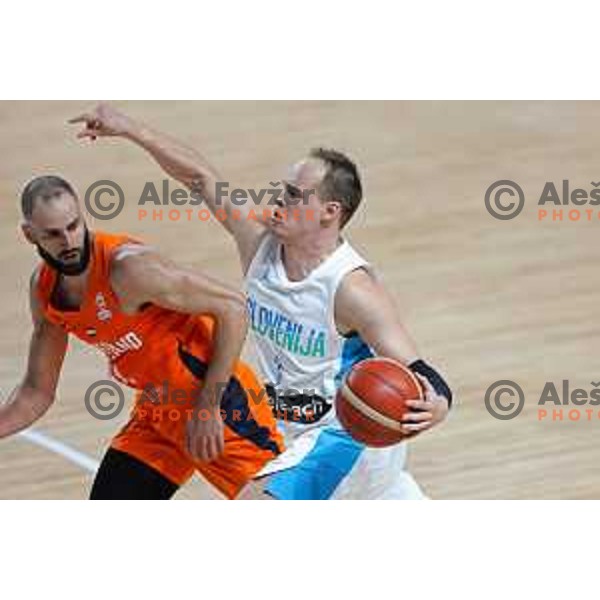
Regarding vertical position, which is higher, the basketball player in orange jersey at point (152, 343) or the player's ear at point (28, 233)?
the player's ear at point (28, 233)

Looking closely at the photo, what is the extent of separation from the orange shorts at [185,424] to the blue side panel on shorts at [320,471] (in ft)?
0.39

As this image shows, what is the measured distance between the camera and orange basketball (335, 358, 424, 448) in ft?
34.1

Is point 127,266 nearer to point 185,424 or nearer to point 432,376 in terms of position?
point 185,424

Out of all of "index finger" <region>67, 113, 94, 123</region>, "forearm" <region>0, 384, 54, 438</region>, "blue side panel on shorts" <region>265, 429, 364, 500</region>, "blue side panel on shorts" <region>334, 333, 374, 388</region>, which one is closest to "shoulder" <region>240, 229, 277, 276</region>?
"blue side panel on shorts" <region>334, 333, 374, 388</region>

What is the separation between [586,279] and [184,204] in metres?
2.13

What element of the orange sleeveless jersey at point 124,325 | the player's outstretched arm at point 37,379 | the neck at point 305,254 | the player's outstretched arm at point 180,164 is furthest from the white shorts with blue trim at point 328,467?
A: the player's outstretched arm at point 37,379

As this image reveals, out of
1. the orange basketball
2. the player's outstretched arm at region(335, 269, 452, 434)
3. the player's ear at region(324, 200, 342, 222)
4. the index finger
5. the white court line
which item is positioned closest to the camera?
the orange basketball

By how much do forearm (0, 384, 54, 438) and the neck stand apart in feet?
4.03

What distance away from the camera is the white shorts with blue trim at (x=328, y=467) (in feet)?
35.1

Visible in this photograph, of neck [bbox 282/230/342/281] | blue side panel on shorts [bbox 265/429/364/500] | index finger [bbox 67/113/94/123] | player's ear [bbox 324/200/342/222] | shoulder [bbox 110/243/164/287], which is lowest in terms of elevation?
blue side panel on shorts [bbox 265/429/364/500]

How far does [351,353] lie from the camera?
10.7m

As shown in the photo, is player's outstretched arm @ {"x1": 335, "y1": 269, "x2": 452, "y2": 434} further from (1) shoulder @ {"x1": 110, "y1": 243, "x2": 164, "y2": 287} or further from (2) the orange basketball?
(1) shoulder @ {"x1": 110, "y1": 243, "x2": 164, "y2": 287}

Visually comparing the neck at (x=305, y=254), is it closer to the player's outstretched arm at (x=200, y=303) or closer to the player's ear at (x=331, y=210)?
the player's ear at (x=331, y=210)

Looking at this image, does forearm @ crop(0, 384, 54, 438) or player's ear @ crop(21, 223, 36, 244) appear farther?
forearm @ crop(0, 384, 54, 438)
